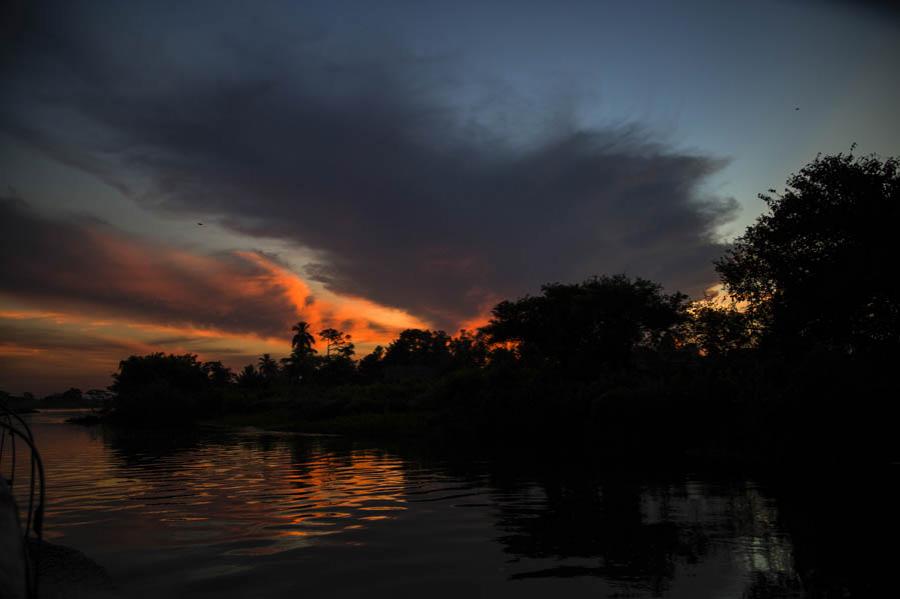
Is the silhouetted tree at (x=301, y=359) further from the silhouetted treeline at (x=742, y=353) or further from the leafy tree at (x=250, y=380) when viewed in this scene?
the silhouetted treeline at (x=742, y=353)

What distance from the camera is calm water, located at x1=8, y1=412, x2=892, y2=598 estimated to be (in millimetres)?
8727

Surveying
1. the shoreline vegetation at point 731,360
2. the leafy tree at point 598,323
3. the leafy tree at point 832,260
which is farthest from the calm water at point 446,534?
the leafy tree at point 598,323

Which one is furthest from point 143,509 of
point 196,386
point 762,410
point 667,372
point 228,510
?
point 196,386

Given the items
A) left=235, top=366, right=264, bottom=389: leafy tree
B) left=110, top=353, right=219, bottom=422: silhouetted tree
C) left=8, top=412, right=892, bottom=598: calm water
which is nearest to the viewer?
left=8, top=412, right=892, bottom=598: calm water

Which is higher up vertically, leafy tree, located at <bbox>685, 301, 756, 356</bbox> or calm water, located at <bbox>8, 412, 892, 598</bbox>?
leafy tree, located at <bbox>685, 301, 756, 356</bbox>

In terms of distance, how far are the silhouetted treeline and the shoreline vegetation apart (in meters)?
0.06

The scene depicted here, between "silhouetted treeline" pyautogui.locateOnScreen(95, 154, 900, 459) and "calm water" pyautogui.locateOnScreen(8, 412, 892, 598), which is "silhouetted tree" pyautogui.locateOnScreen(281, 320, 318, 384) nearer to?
"silhouetted treeline" pyautogui.locateOnScreen(95, 154, 900, 459)

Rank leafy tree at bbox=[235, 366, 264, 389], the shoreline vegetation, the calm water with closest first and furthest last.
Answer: the calm water
the shoreline vegetation
leafy tree at bbox=[235, 366, 264, 389]

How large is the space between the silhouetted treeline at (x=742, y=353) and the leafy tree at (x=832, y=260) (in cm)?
6

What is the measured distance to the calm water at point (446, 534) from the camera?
28.6ft

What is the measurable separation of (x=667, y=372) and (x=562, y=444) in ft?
24.4

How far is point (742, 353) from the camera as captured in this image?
108 ft

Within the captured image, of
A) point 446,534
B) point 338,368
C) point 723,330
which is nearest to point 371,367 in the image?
point 338,368

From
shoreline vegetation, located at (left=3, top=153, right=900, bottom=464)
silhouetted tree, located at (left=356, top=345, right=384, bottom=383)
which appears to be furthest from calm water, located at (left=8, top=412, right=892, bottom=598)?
silhouetted tree, located at (left=356, top=345, right=384, bottom=383)
